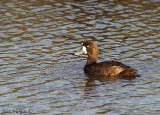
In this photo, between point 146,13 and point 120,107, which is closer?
point 120,107

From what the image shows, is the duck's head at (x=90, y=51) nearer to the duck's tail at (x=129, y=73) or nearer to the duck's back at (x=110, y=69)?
the duck's back at (x=110, y=69)

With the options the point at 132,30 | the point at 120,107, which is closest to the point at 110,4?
the point at 132,30

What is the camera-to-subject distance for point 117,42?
24203mm

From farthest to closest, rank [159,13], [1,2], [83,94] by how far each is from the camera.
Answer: [1,2] → [159,13] → [83,94]

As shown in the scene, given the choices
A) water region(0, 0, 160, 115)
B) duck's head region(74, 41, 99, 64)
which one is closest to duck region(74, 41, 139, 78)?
duck's head region(74, 41, 99, 64)

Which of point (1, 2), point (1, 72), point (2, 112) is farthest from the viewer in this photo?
point (1, 2)

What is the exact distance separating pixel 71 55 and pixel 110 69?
261 cm

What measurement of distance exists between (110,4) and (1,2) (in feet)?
14.9

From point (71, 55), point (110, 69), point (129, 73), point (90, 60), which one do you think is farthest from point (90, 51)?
point (129, 73)

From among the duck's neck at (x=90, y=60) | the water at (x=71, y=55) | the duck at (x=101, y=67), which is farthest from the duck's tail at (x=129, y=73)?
the duck's neck at (x=90, y=60)

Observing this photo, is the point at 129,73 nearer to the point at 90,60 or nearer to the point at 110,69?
the point at 110,69

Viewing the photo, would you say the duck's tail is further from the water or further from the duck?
the water

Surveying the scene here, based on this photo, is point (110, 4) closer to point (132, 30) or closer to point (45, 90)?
point (132, 30)

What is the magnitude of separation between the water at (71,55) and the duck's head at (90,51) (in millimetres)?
342
